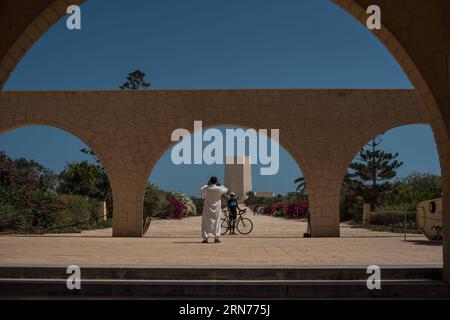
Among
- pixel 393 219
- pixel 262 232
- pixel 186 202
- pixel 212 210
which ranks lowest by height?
pixel 262 232

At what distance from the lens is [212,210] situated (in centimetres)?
1032

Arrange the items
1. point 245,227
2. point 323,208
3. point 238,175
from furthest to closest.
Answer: point 238,175 < point 245,227 < point 323,208

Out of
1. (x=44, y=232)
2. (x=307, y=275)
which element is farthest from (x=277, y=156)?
(x=307, y=275)

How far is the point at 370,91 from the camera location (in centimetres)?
1257

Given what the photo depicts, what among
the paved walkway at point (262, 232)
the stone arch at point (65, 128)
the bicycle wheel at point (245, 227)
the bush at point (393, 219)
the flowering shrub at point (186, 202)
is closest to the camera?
the stone arch at point (65, 128)

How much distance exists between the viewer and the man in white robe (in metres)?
10.3

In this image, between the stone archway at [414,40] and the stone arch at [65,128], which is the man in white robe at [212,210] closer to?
the stone arch at [65,128]

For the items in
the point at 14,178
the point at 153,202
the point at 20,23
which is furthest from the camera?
the point at 153,202

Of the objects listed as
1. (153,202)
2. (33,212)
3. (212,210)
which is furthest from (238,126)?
(153,202)

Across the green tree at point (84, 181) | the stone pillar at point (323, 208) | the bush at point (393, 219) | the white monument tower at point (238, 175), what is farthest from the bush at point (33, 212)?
the white monument tower at point (238, 175)

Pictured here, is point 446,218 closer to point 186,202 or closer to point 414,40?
point 414,40

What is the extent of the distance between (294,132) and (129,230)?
4797 mm

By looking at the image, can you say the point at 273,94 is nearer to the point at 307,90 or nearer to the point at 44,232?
the point at 307,90

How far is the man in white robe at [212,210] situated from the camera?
1027 centimetres
